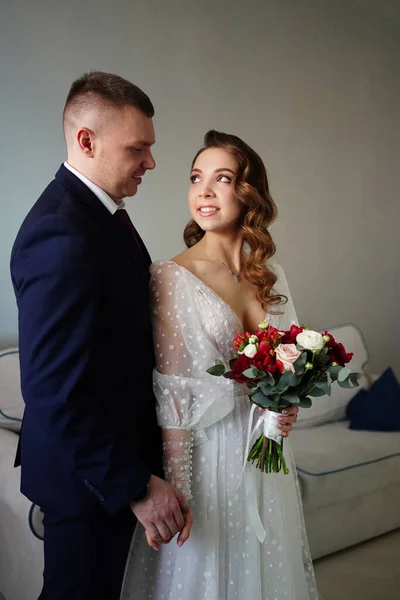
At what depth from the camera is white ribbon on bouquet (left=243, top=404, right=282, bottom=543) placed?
66.3 inches

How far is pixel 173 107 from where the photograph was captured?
347 cm

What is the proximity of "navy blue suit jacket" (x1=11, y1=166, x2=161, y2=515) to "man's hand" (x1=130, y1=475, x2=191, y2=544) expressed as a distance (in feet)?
0.17

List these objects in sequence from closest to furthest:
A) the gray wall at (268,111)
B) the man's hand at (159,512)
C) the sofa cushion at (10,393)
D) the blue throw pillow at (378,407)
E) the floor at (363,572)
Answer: the man's hand at (159,512) < the sofa cushion at (10,393) < the floor at (363,572) < the gray wall at (268,111) < the blue throw pillow at (378,407)

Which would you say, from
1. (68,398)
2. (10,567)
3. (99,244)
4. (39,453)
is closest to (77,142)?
(99,244)

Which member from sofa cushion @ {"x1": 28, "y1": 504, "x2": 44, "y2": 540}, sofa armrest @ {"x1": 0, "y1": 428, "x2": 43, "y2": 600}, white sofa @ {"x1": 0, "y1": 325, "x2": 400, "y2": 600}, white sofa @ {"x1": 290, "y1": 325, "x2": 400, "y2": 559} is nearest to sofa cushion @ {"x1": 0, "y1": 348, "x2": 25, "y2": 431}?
white sofa @ {"x1": 0, "y1": 325, "x2": 400, "y2": 600}

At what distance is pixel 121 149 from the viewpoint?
5.13ft

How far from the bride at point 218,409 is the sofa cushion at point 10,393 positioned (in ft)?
3.42

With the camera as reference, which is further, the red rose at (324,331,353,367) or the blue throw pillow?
the blue throw pillow

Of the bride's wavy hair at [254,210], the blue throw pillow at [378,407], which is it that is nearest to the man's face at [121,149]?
the bride's wavy hair at [254,210]

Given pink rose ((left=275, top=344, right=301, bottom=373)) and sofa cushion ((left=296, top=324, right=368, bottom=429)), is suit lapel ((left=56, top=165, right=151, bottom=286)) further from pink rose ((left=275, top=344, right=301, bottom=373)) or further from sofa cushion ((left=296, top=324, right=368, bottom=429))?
sofa cushion ((left=296, top=324, right=368, bottom=429))

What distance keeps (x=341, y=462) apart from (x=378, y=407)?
0.58 metres

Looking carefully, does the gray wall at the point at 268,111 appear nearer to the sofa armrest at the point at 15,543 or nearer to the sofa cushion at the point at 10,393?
the sofa cushion at the point at 10,393

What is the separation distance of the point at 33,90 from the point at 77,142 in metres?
1.64

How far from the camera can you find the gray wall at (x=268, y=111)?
3025 mm
